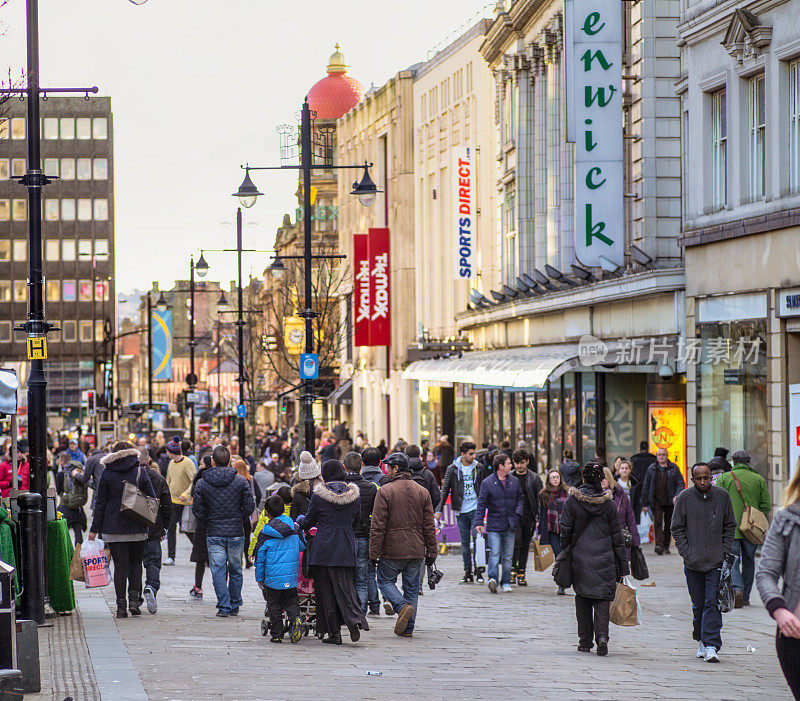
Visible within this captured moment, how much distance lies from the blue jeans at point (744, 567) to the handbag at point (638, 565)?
1819 mm

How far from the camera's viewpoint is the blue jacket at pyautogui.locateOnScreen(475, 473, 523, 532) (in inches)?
688

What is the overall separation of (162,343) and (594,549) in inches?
1768

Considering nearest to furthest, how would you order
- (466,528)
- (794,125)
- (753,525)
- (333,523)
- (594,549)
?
(594,549) → (333,523) → (753,525) → (466,528) → (794,125)

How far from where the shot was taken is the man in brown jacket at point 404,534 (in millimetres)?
13656

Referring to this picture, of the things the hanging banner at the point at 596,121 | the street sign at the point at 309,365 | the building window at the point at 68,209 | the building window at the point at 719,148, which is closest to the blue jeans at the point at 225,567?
the street sign at the point at 309,365

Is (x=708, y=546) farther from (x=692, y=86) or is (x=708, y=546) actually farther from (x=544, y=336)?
(x=544, y=336)

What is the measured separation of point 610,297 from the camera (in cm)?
2930

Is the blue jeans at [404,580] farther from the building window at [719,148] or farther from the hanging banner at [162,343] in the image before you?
the hanging banner at [162,343]

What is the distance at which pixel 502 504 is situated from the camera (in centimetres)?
1748

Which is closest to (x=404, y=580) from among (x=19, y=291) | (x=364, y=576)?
(x=364, y=576)

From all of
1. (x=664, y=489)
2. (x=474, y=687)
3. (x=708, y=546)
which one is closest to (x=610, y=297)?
(x=664, y=489)

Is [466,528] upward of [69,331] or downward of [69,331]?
downward

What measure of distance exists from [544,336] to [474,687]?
26.2 meters

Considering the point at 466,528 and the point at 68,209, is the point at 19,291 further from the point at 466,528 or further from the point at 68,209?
the point at 466,528
